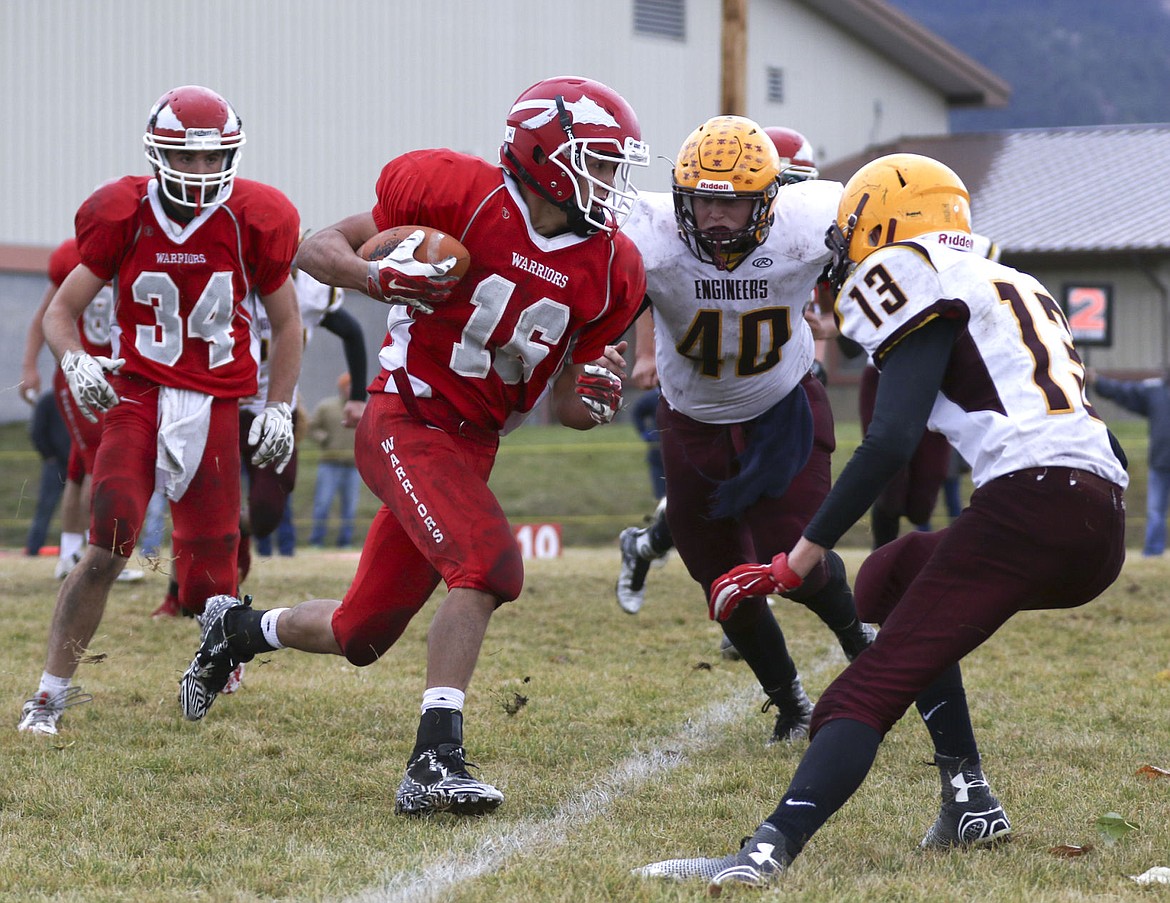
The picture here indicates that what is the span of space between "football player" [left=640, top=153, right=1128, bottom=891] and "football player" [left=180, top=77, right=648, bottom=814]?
29.7 inches

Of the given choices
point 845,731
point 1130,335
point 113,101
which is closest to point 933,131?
point 1130,335

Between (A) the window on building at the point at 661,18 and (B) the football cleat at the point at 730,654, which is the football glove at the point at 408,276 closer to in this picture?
(B) the football cleat at the point at 730,654

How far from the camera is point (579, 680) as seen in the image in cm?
560

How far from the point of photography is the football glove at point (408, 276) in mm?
3596

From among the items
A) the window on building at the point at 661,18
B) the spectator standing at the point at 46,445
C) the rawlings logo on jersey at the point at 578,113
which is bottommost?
the spectator standing at the point at 46,445

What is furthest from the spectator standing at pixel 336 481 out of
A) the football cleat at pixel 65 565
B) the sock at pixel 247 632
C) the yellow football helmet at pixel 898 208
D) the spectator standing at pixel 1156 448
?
the yellow football helmet at pixel 898 208

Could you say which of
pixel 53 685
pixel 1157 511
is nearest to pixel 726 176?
pixel 53 685

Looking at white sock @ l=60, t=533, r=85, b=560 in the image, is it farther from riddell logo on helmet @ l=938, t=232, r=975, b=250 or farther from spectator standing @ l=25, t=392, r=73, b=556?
riddell logo on helmet @ l=938, t=232, r=975, b=250

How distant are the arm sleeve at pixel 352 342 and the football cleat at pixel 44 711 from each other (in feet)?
6.16

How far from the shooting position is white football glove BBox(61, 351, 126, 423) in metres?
4.62

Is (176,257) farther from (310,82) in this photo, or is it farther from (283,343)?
(310,82)

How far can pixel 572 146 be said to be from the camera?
383 cm

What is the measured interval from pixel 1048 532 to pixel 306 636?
2.04 m

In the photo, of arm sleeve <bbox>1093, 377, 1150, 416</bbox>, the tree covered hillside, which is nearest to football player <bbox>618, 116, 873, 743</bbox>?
arm sleeve <bbox>1093, 377, 1150, 416</bbox>
